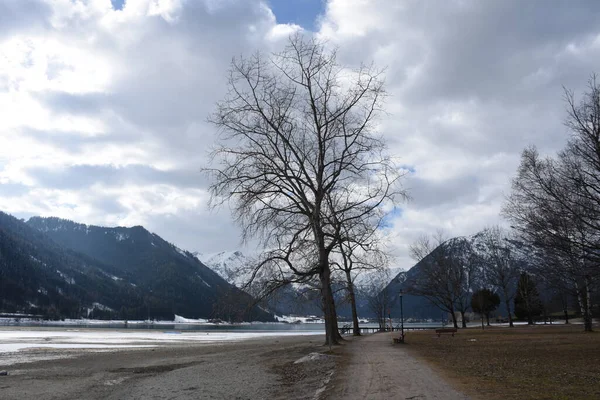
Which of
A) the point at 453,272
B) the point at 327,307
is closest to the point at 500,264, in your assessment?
the point at 453,272

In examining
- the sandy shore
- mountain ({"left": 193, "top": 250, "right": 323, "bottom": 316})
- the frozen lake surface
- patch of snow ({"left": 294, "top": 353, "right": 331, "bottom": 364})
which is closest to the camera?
the sandy shore

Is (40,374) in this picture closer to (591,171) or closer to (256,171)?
(256,171)

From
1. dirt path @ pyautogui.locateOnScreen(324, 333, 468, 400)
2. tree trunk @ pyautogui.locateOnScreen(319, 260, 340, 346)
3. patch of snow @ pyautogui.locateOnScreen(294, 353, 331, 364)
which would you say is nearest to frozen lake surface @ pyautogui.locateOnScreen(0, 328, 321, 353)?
tree trunk @ pyautogui.locateOnScreen(319, 260, 340, 346)

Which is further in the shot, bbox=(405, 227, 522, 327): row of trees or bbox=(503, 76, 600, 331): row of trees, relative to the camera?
bbox=(405, 227, 522, 327): row of trees

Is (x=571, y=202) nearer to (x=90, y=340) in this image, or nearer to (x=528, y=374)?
(x=528, y=374)

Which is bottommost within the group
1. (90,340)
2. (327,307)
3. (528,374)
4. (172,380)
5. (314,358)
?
(90,340)

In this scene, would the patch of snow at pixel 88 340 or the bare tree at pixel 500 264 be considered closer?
the patch of snow at pixel 88 340

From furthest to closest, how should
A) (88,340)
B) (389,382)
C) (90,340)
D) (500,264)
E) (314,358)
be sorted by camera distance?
(500,264)
(90,340)
(88,340)
(314,358)
(389,382)

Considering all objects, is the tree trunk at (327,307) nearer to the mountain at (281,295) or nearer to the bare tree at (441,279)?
the mountain at (281,295)

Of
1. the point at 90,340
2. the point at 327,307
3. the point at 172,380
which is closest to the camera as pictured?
the point at 172,380

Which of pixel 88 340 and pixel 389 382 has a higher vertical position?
pixel 389 382

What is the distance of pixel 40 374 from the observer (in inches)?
741

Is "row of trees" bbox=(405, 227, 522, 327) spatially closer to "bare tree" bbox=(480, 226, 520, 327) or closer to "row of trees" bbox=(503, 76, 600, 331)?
"bare tree" bbox=(480, 226, 520, 327)

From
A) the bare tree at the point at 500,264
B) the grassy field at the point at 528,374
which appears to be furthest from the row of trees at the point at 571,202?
the bare tree at the point at 500,264
